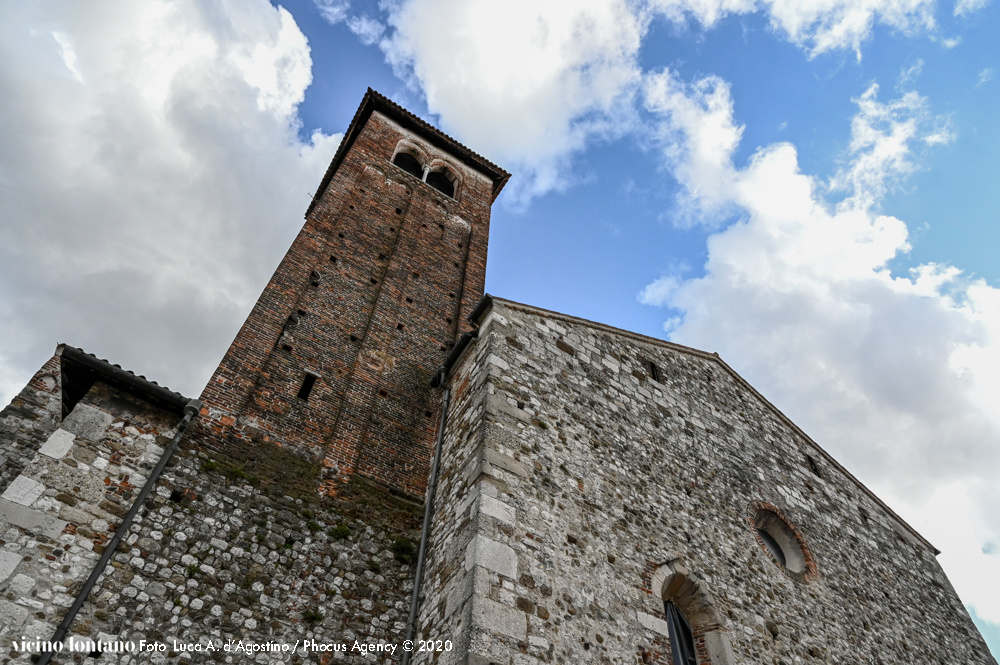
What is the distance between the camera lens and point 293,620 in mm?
6496

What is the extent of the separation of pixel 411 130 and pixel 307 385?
10.6m

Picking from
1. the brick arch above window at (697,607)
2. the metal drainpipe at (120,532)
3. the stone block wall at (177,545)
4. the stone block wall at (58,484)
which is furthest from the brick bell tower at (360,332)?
the brick arch above window at (697,607)

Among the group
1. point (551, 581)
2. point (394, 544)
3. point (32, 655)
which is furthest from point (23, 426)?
point (551, 581)

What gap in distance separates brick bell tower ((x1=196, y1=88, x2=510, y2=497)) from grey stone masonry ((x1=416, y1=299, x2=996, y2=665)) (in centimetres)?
117

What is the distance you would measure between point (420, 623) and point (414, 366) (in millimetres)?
4833

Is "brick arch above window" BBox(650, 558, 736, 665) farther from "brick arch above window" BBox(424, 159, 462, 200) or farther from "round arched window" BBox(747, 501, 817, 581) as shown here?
"brick arch above window" BBox(424, 159, 462, 200)

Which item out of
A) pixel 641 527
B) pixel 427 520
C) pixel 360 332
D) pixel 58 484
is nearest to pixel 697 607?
pixel 641 527

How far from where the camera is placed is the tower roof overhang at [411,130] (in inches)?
663

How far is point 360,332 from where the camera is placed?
10.5 meters

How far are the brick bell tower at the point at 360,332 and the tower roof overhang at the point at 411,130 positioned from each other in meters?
0.97

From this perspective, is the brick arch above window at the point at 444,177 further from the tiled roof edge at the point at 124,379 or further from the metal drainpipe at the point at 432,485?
the tiled roof edge at the point at 124,379

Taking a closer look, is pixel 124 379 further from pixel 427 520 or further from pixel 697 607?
pixel 697 607

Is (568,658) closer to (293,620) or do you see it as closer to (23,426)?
(293,620)

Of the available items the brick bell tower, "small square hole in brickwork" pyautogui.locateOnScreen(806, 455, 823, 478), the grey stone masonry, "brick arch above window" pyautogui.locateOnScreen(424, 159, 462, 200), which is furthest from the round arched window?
"brick arch above window" pyautogui.locateOnScreen(424, 159, 462, 200)
